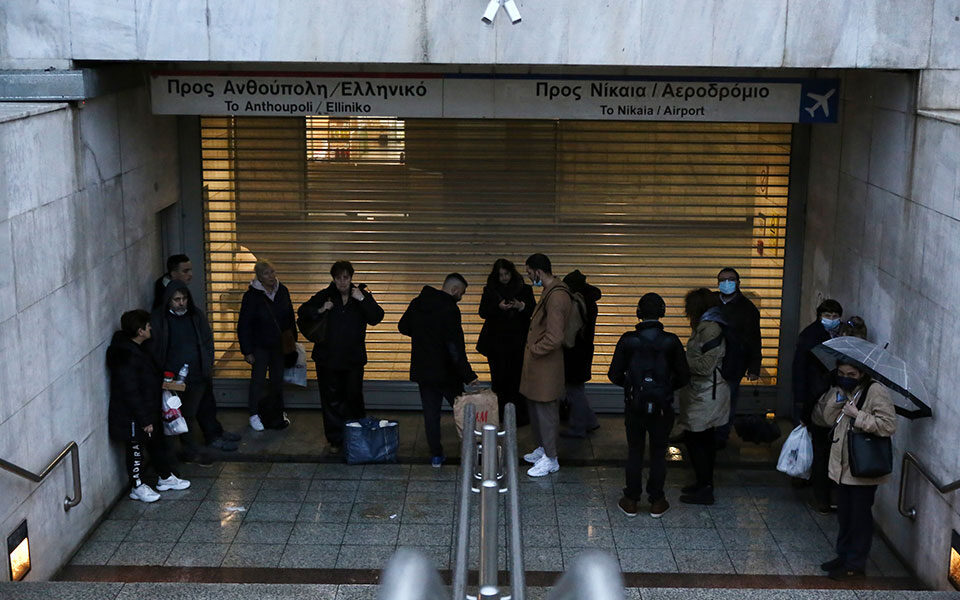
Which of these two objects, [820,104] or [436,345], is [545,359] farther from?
[820,104]

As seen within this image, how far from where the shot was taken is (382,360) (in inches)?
429

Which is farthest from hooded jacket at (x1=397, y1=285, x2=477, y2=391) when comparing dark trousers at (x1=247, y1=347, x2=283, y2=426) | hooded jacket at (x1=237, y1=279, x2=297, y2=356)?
dark trousers at (x1=247, y1=347, x2=283, y2=426)

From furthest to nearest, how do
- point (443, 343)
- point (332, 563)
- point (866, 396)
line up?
point (443, 343) < point (332, 563) < point (866, 396)

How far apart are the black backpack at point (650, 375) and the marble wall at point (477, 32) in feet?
6.13

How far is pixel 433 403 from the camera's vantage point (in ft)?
31.0

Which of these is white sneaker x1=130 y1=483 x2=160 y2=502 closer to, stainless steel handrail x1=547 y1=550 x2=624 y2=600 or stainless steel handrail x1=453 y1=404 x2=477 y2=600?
stainless steel handrail x1=453 y1=404 x2=477 y2=600

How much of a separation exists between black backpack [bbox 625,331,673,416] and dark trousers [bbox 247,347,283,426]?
11.2 feet

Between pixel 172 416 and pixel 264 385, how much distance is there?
163 centimetres

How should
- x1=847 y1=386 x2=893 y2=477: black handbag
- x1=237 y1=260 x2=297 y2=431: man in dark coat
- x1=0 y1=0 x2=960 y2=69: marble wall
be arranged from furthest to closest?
x1=237 y1=260 x2=297 y2=431: man in dark coat
x1=0 y1=0 x2=960 y2=69: marble wall
x1=847 y1=386 x2=893 y2=477: black handbag

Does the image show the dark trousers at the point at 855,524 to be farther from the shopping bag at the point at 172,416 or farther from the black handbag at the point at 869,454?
the shopping bag at the point at 172,416

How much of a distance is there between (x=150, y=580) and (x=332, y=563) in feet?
3.68

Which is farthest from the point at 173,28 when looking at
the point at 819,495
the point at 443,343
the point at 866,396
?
the point at 819,495

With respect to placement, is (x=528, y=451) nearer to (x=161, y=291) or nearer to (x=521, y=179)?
(x=521, y=179)

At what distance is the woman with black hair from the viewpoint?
Answer: 8.41 meters
